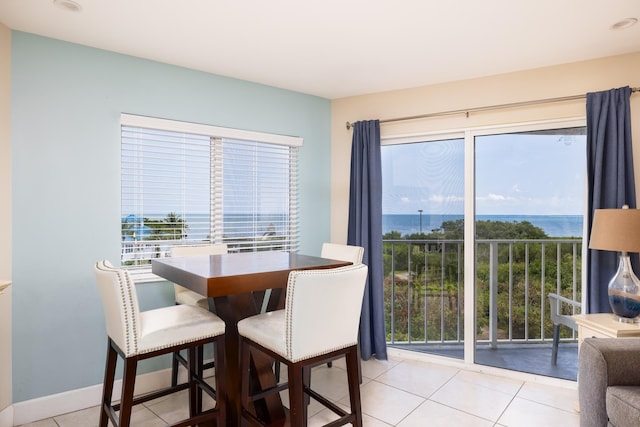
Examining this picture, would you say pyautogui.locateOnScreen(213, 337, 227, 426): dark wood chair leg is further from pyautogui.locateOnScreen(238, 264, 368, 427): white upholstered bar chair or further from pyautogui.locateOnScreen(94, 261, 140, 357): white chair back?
pyautogui.locateOnScreen(94, 261, 140, 357): white chair back

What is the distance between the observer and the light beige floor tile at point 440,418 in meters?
2.39

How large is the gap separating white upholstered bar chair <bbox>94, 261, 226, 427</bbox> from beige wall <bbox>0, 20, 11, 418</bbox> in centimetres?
85

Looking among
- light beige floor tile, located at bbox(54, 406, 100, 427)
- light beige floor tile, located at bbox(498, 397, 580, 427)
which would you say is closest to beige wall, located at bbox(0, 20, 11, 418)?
light beige floor tile, located at bbox(54, 406, 100, 427)

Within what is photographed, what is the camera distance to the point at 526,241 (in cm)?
321

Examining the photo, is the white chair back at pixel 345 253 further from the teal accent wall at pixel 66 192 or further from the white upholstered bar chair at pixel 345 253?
the teal accent wall at pixel 66 192

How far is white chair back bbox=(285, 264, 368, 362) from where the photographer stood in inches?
68.4

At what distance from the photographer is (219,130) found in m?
3.21

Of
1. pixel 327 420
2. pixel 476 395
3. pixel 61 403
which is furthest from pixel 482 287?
pixel 61 403

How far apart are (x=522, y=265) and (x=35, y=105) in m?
3.84

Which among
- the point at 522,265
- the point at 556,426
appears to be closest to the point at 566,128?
the point at 522,265

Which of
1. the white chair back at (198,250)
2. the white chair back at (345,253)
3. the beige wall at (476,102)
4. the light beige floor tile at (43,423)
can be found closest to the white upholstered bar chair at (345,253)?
the white chair back at (345,253)

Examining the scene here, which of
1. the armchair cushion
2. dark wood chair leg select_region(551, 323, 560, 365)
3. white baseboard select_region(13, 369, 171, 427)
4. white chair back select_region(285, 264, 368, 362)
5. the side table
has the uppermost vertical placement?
white chair back select_region(285, 264, 368, 362)

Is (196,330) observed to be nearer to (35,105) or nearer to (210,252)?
(210,252)

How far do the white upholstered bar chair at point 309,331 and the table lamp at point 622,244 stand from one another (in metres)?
1.58
